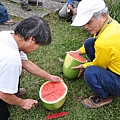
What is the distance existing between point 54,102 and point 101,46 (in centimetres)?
80

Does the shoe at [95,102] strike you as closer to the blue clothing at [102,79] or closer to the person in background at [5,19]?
the blue clothing at [102,79]

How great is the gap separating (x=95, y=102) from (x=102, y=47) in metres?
0.80

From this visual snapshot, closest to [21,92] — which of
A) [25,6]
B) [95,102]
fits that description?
[95,102]

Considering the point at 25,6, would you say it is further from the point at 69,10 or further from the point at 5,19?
the point at 69,10

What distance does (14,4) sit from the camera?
498 cm

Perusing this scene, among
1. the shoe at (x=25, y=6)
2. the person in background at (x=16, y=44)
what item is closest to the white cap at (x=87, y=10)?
the person in background at (x=16, y=44)

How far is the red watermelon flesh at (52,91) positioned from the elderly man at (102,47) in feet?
1.16

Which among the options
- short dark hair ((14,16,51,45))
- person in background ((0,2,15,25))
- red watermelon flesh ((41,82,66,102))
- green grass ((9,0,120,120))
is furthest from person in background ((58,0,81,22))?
short dark hair ((14,16,51,45))

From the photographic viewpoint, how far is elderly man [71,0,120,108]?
221cm

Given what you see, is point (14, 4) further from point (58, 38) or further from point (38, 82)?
point (38, 82)

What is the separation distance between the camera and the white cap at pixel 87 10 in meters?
2.20

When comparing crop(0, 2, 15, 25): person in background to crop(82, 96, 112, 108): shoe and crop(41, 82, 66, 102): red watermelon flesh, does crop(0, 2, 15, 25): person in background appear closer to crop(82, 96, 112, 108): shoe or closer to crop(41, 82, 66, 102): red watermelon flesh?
crop(41, 82, 66, 102): red watermelon flesh

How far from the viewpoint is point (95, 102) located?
2.70 meters

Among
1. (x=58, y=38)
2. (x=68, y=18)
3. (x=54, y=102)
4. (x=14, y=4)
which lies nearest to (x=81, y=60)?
(x=54, y=102)
